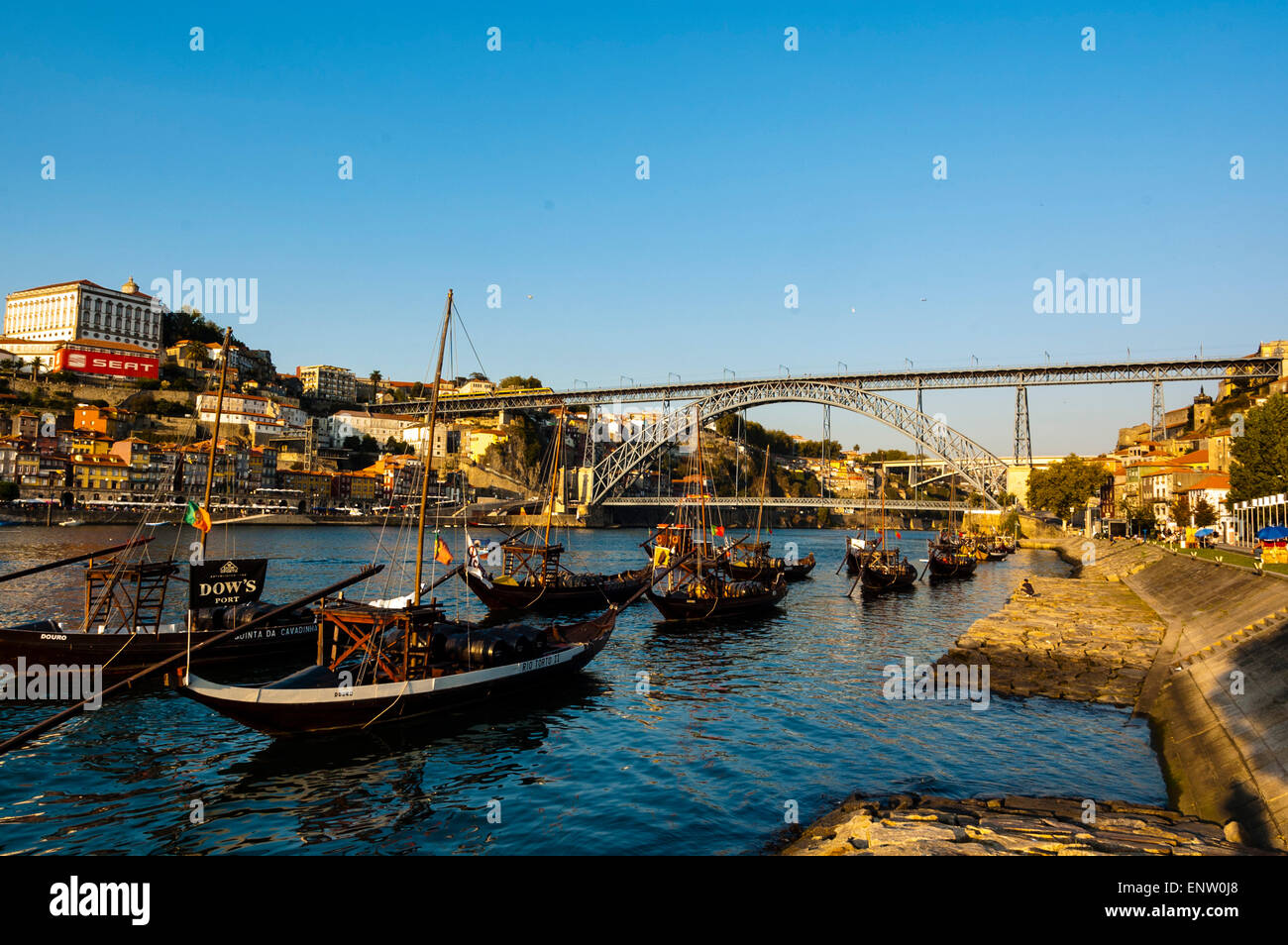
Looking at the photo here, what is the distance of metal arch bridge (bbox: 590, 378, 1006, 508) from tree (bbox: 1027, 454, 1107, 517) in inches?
192

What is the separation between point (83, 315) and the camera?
442 feet

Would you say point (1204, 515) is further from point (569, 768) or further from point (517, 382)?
point (517, 382)

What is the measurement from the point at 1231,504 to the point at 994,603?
18.4 m

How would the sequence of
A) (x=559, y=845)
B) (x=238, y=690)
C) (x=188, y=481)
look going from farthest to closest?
(x=188, y=481), (x=238, y=690), (x=559, y=845)

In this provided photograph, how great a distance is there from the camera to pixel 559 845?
11.6m

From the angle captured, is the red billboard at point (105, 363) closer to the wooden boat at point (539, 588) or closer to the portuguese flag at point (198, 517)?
the wooden boat at point (539, 588)

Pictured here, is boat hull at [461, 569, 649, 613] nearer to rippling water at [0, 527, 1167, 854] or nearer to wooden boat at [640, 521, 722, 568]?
wooden boat at [640, 521, 722, 568]

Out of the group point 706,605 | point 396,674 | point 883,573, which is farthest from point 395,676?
point 883,573

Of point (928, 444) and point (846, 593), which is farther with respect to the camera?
point (928, 444)

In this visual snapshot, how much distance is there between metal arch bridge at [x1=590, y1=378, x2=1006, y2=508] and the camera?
9431 centimetres

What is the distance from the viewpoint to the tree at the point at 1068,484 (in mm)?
88000

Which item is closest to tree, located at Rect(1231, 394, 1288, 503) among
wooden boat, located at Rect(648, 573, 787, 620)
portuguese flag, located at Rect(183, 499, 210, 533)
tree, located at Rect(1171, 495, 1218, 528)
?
tree, located at Rect(1171, 495, 1218, 528)
